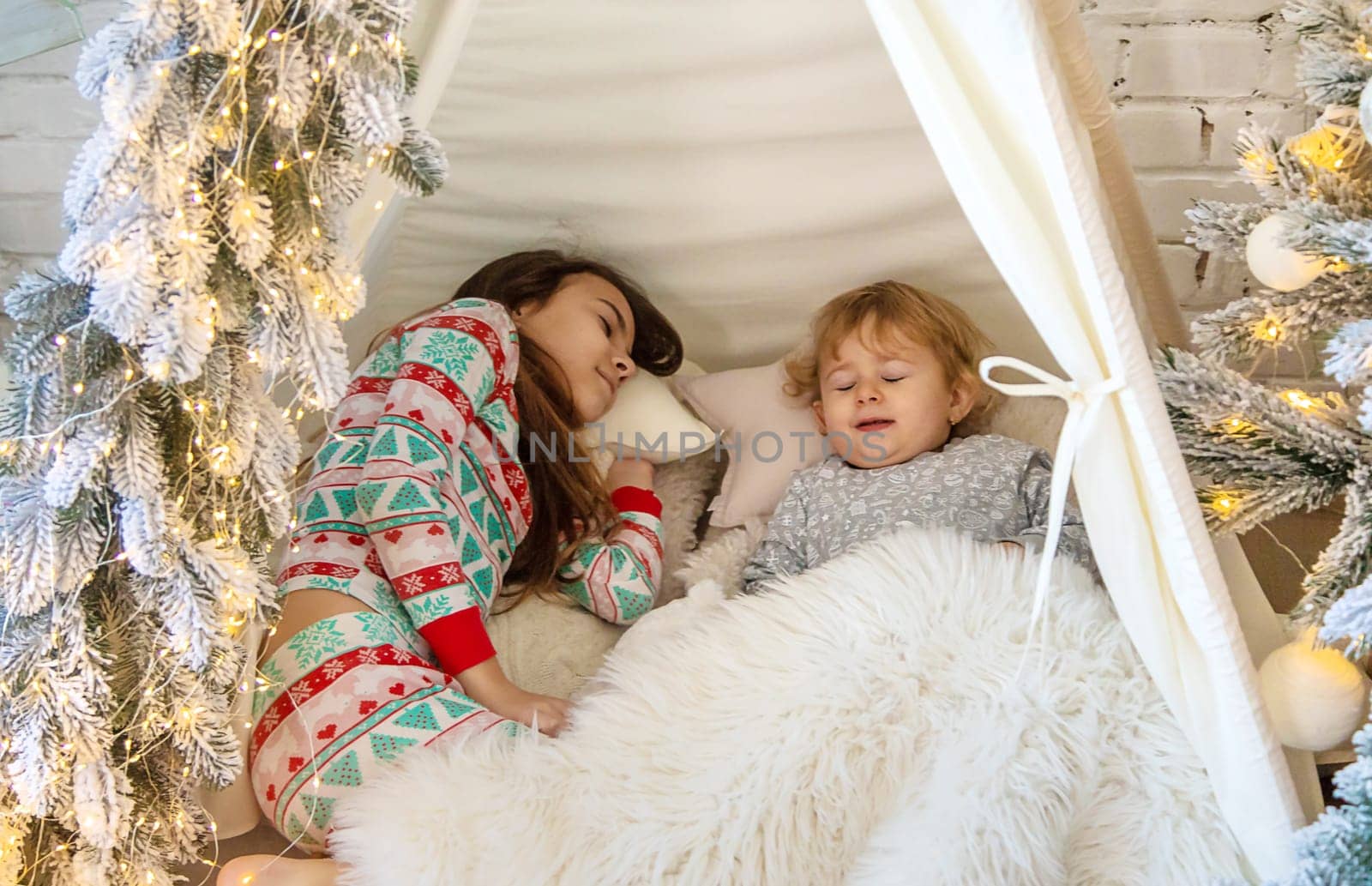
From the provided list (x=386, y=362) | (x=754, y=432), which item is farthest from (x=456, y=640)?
(x=754, y=432)

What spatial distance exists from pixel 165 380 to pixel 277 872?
18.7 inches

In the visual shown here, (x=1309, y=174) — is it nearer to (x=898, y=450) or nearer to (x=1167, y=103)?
(x=898, y=450)

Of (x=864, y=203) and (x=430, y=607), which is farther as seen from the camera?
(x=864, y=203)

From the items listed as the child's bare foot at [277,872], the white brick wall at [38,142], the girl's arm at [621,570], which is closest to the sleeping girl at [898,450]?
the girl's arm at [621,570]

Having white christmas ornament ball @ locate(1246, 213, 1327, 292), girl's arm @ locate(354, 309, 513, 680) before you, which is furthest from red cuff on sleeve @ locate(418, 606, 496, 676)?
white christmas ornament ball @ locate(1246, 213, 1327, 292)

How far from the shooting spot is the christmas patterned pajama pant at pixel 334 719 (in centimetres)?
107

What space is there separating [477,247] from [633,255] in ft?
0.83

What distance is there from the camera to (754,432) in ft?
5.40

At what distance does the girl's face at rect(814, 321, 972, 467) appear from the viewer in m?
1.49

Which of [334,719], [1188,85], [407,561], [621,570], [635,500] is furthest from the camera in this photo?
[1188,85]

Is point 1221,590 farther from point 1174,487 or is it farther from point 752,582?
point 752,582

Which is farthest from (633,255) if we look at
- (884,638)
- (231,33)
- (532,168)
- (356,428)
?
(231,33)

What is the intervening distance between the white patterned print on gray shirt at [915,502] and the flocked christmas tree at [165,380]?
0.71 meters

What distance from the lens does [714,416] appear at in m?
1.68
